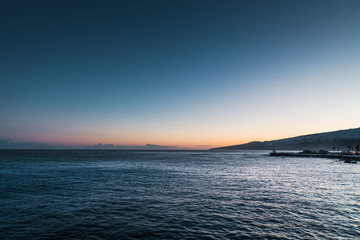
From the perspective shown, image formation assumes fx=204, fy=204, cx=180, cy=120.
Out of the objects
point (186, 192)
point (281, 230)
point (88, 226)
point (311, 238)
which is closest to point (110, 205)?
point (88, 226)

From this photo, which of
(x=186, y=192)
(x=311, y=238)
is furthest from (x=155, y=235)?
(x=186, y=192)

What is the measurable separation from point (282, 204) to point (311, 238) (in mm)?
10463

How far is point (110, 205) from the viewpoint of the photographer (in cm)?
2597

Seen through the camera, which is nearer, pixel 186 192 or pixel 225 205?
pixel 225 205

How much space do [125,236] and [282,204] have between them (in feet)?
67.7

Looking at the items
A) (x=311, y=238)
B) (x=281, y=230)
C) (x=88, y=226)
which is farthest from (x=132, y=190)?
(x=311, y=238)

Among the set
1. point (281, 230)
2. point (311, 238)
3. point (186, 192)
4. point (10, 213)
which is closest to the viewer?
point (311, 238)

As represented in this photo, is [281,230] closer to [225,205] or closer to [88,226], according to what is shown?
[225,205]

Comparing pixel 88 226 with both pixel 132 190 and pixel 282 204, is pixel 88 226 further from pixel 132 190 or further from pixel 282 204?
pixel 282 204

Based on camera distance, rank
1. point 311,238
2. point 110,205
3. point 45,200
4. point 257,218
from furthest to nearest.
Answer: point 45,200 < point 110,205 < point 257,218 < point 311,238

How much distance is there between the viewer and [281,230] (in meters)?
18.5

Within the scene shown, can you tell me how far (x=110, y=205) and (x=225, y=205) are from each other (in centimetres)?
1472

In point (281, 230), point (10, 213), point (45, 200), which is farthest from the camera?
point (45, 200)

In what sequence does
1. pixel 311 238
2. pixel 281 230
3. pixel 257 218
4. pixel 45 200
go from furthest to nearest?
pixel 45 200 < pixel 257 218 < pixel 281 230 < pixel 311 238
